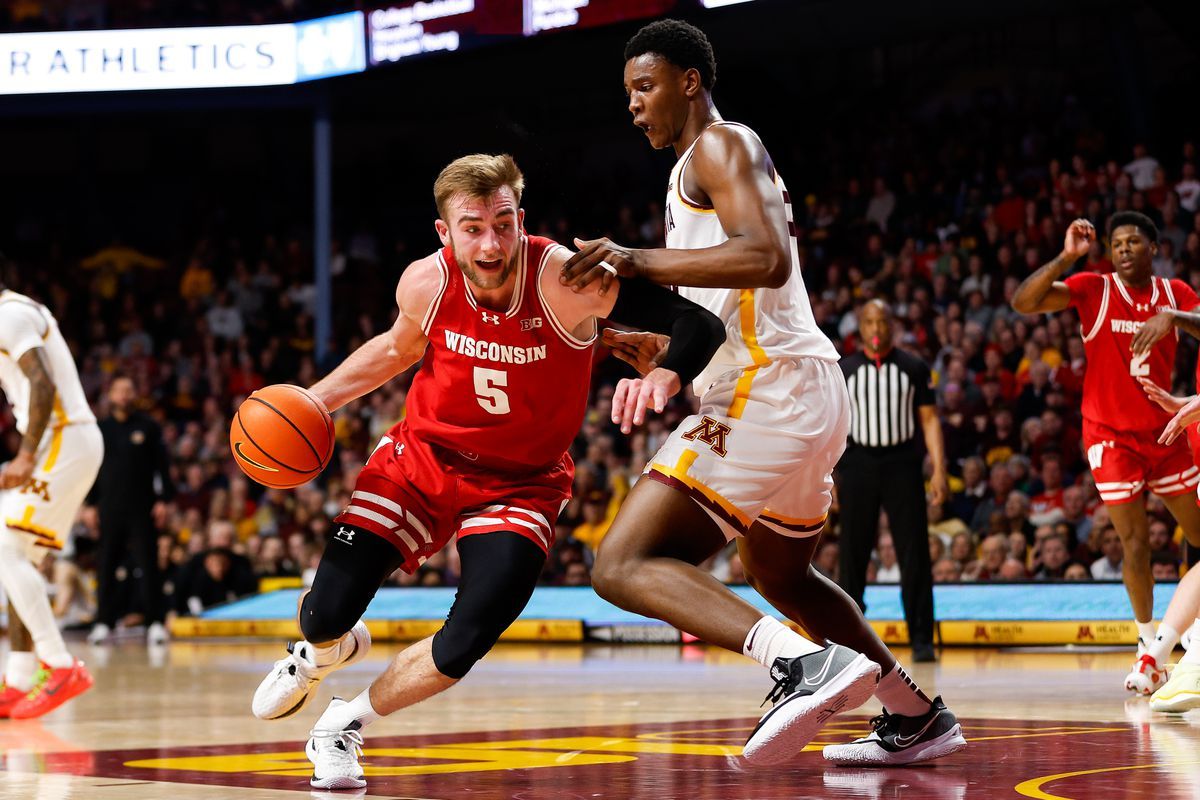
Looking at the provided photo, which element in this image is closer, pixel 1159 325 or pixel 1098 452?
pixel 1159 325

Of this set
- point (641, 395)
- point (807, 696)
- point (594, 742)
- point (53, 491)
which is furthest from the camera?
point (53, 491)

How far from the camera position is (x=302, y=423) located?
488 cm

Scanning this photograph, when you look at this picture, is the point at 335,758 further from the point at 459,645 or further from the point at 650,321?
the point at 650,321

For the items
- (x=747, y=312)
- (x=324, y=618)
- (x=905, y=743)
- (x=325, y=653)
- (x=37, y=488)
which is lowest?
(x=905, y=743)

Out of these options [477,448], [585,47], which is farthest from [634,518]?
[585,47]

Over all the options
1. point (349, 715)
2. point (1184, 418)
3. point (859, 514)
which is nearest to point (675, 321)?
point (349, 715)

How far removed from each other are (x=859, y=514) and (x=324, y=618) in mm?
5394

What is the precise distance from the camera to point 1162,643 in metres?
7.04

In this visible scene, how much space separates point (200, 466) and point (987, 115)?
9211 mm

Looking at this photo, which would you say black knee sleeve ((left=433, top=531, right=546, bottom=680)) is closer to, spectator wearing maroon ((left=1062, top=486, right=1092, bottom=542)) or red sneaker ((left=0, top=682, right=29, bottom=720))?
red sneaker ((left=0, top=682, right=29, bottom=720))

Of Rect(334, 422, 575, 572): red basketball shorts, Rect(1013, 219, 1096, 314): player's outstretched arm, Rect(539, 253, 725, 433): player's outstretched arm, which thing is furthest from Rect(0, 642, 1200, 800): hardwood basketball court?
Rect(1013, 219, 1096, 314): player's outstretched arm

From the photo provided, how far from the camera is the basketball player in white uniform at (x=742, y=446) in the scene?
416cm

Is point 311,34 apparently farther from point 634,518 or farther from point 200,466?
point 634,518

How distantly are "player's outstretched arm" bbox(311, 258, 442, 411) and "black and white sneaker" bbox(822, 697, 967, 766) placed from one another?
1815 mm
